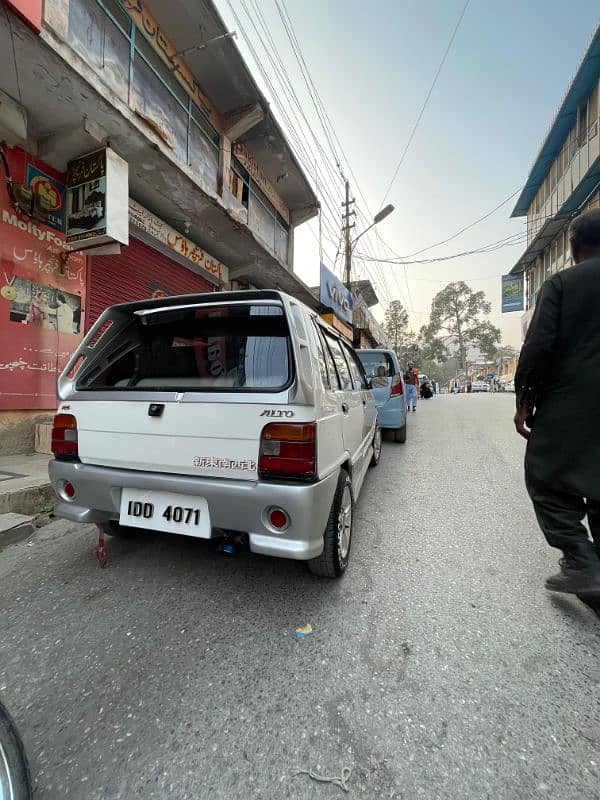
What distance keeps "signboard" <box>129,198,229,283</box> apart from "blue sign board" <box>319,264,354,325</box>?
4199mm

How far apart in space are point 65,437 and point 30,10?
4196 millimetres

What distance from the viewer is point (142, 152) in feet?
17.4

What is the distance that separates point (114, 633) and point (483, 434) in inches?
297

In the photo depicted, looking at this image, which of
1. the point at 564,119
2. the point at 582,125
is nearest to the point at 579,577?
the point at 582,125

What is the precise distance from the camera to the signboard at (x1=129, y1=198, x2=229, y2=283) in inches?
253

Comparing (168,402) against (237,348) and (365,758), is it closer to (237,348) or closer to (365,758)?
(237,348)

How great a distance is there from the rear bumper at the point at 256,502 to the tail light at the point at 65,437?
0.31m

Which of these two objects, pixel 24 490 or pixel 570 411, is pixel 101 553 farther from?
pixel 570 411

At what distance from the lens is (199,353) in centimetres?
239

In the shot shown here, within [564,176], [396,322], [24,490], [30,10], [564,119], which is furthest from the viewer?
[396,322]

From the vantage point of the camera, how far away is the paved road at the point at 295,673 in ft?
3.88

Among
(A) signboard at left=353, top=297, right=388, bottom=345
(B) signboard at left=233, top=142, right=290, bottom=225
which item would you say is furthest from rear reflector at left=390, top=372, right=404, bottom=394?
(A) signboard at left=353, top=297, right=388, bottom=345

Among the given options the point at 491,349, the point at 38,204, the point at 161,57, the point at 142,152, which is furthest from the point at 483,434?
the point at 491,349

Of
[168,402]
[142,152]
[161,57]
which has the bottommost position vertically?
[168,402]
